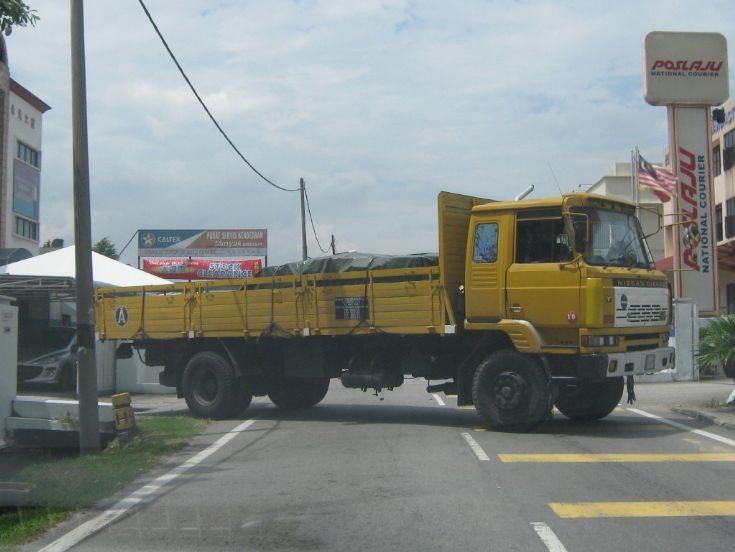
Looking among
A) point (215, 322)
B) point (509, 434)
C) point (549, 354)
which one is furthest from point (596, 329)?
point (215, 322)

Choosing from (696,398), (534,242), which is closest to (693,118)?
(696,398)

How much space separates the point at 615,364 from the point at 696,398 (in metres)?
5.93

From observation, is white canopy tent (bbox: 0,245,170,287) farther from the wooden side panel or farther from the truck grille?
the truck grille

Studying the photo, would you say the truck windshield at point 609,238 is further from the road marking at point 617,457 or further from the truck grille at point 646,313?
the road marking at point 617,457

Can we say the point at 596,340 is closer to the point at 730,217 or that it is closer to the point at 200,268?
the point at 730,217

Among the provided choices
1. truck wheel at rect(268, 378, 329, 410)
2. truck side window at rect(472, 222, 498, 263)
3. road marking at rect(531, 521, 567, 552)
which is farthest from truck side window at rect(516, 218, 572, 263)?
truck wheel at rect(268, 378, 329, 410)

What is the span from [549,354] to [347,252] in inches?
153

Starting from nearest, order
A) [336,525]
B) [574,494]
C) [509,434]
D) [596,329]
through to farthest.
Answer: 1. [336,525]
2. [574,494]
3. [596,329]
4. [509,434]

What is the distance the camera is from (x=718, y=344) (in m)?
13.9

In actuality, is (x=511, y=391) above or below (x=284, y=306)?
below

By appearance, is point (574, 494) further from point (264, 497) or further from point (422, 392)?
point (422, 392)

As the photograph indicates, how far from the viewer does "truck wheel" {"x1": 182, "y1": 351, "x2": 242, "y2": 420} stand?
14.6 metres

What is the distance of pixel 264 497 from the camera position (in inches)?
319

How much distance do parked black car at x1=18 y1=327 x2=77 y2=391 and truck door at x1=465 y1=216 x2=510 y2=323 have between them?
11.6 meters
